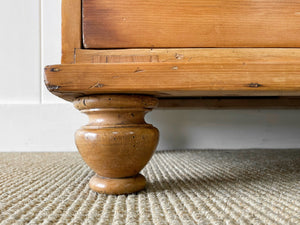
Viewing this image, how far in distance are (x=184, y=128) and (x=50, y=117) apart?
44 centimetres

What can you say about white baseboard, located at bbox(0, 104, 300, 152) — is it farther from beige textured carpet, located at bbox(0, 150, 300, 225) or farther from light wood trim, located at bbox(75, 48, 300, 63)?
light wood trim, located at bbox(75, 48, 300, 63)

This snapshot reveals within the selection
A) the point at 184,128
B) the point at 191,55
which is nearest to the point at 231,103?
the point at 184,128

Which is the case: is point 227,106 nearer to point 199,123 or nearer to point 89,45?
point 199,123

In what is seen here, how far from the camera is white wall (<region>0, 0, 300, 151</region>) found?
A: 91 cm

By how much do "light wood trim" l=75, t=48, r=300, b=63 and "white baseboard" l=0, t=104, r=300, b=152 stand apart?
0.54 metres

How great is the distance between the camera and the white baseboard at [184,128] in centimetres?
91

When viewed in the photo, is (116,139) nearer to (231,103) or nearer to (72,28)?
(72,28)

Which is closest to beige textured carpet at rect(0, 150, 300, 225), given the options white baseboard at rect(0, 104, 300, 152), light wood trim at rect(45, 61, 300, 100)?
light wood trim at rect(45, 61, 300, 100)

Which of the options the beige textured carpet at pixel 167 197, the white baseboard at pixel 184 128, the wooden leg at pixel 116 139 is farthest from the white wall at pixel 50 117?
the wooden leg at pixel 116 139

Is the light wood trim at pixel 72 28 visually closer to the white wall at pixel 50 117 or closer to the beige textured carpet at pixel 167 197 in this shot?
the beige textured carpet at pixel 167 197

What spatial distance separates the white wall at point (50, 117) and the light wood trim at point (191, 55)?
54cm

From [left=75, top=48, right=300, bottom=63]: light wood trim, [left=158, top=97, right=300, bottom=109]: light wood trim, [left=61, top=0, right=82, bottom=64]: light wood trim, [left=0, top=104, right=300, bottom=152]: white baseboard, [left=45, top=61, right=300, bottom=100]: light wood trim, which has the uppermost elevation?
[left=61, top=0, right=82, bottom=64]: light wood trim

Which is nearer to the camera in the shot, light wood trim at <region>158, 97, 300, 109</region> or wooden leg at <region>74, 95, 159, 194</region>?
wooden leg at <region>74, 95, 159, 194</region>

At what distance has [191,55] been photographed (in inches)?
14.8
